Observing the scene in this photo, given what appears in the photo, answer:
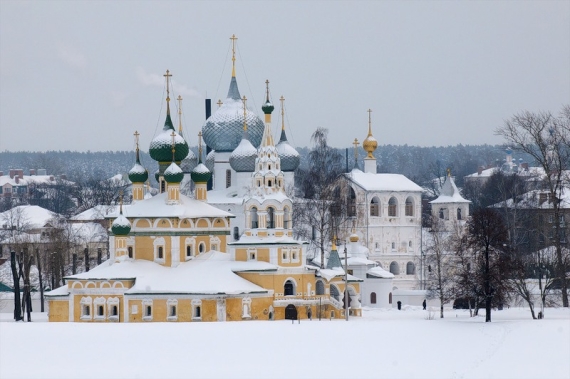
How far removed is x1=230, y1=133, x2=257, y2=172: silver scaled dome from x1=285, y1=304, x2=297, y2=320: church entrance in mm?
9685

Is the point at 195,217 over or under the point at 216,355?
over

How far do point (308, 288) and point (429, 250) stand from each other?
551 inches

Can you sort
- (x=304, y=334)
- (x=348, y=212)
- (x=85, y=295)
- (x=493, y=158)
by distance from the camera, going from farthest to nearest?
(x=493, y=158) < (x=348, y=212) < (x=85, y=295) < (x=304, y=334)

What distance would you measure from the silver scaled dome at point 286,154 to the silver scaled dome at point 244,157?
154 cm

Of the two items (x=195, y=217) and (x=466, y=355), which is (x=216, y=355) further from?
(x=195, y=217)

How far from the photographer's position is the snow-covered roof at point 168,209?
49.8 m

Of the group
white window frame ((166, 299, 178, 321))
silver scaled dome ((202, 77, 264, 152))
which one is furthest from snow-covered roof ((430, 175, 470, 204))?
white window frame ((166, 299, 178, 321))

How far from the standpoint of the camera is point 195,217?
49.9 m

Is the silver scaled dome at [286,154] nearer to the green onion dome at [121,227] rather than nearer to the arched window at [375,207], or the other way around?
the arched window at [375,207]

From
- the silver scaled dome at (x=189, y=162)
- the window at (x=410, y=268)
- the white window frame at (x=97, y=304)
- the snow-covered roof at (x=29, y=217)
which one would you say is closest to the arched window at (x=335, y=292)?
the white window frame at (x=97, y=304)

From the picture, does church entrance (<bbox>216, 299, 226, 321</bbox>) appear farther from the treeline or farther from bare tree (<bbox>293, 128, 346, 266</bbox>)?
the treeline

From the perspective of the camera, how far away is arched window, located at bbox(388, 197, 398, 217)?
63.2m

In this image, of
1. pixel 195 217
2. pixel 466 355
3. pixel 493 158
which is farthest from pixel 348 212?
pixel 493 158

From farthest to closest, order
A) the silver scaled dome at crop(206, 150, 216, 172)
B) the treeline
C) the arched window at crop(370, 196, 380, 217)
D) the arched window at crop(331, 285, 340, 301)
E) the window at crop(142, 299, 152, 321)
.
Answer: the treeline → the arched window at crop(370, 196, 380, 217) → the silver scaled dome at crop(206, 150, 216, 172) → the arched window at crop(331, 285, 340, 301) → the window at crop(142, 299, 152, 321)
